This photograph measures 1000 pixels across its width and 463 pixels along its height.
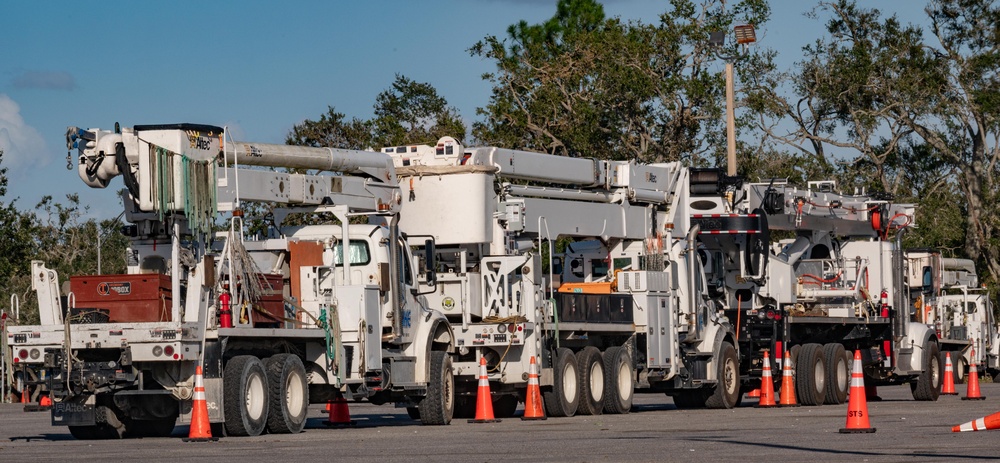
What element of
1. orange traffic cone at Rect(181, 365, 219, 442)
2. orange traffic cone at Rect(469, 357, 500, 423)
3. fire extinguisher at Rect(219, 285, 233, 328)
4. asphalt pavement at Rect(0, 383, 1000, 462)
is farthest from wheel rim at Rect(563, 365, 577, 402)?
orange traffic cone at Rect(181, 365, 219, 442)

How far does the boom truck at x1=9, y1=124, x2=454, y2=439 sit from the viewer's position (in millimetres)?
17188

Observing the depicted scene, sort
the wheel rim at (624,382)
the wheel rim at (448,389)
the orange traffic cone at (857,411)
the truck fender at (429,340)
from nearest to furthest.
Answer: the orange traffic cone at (857,411) < the truck fender at (429,340) < the wheel rim at (448,389) < the wheel rim at (624,382)

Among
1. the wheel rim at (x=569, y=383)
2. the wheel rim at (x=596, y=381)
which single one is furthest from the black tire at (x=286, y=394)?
the wheel rim at (x=596, y=381)

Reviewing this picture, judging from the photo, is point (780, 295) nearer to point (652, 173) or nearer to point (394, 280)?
point (652, 173)

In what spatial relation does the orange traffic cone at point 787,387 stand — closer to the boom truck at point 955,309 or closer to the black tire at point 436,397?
the boom truck at point 955,309

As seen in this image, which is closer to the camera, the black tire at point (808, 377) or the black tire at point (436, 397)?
the black tire at point (436, 397)

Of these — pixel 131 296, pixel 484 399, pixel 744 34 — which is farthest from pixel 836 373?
pixel 744 34

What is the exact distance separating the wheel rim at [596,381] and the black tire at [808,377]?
193 inches

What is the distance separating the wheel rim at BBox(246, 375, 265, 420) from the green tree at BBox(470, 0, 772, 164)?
108ft

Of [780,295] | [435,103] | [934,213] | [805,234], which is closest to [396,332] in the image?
[780,295]

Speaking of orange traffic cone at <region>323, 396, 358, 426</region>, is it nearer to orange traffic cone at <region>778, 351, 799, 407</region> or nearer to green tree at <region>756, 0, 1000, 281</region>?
orange traffic cone at <region>778, 351, 799, 407</region>

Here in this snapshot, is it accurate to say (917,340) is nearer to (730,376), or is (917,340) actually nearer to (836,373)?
(836,373)

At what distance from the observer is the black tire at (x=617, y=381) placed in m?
24.3

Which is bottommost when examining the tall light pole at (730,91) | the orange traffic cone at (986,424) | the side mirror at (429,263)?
the orange traffic cone at (986,424)
